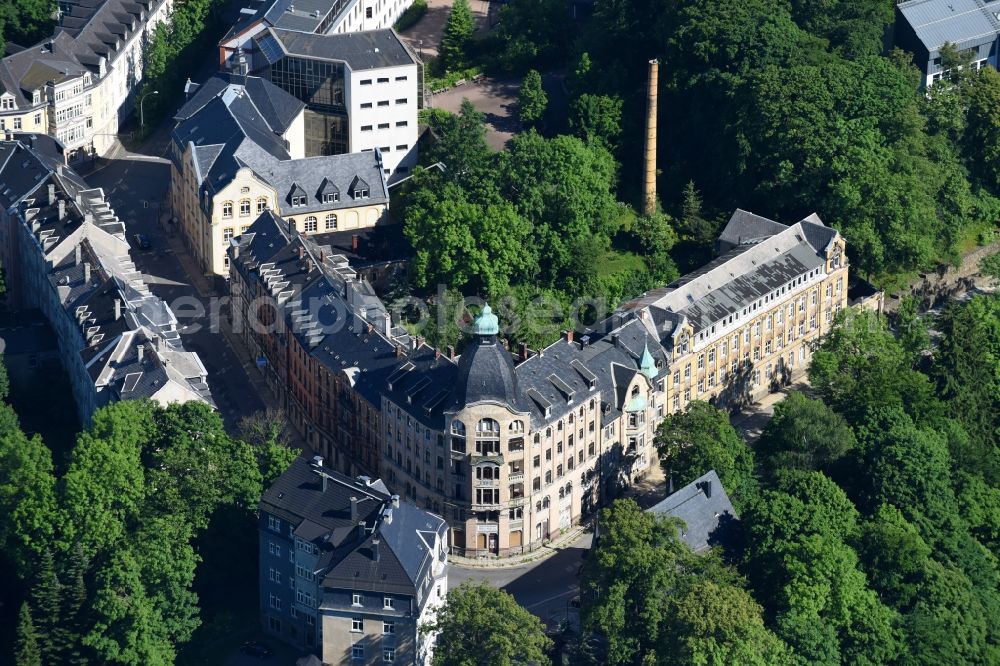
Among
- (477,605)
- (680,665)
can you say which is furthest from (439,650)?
(680,665)

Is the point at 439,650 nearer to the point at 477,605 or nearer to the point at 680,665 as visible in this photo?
the point at 477,605

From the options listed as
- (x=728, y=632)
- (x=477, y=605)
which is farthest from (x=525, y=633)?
(x=728, y=632)

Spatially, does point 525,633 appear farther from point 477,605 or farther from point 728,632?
point 728,632

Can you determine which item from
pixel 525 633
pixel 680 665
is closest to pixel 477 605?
pixel 525 633

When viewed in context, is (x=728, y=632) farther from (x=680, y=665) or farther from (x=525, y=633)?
(x=525, y=633)
